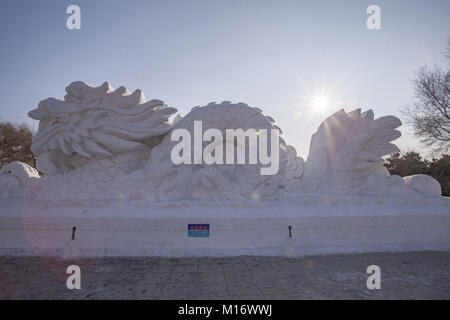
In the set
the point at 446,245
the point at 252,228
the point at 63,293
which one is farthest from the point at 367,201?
the point at 63,293

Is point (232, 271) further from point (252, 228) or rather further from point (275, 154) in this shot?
point (275, 154)

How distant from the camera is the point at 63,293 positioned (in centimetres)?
257

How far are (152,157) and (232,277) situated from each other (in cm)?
244

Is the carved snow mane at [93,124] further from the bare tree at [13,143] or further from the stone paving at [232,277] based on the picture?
the bare tree at [13,143]

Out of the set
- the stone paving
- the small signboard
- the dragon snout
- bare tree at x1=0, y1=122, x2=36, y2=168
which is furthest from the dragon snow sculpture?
bare tree at x1=0, y1=122, x2=36, y2=168

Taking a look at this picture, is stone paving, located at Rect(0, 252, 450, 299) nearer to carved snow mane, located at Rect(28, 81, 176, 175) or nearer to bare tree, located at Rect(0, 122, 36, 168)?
carved snow mane, located at Rect(28, 81, 176, 175)

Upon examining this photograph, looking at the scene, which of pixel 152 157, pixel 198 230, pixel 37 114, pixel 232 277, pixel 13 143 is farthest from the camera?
pixel 13 143

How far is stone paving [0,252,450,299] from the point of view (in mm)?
2545

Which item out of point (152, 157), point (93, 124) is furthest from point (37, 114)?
point (152, 157)

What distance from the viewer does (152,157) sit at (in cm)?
449

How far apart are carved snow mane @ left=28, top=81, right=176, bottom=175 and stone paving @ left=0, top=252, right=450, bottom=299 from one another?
1.82m

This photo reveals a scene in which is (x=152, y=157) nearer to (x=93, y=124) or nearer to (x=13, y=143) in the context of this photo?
(x=93, y=124)

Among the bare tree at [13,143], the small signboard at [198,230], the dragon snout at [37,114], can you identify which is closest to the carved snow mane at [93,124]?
the dragon snout at [37,114]

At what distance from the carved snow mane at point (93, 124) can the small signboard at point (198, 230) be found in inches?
71.1
